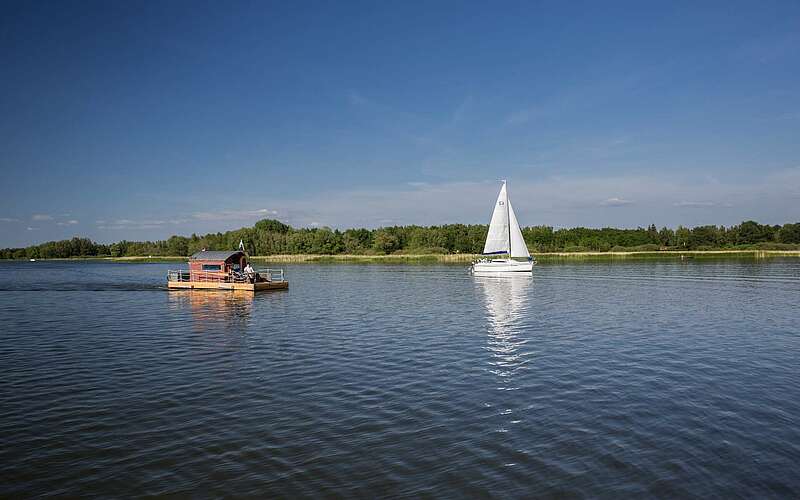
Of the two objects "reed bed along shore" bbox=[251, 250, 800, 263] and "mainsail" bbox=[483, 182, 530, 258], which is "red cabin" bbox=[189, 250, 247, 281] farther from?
"reed bed along shore" bbox=[251, 250, 800, 263]

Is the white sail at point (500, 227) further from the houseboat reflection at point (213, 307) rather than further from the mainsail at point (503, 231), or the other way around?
the houseboat reflection at point (213, 307)

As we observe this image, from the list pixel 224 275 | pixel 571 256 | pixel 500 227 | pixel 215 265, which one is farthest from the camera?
pixel 571 256

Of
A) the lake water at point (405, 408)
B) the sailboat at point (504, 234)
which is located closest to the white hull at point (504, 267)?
the sailboat at point (504, 234)

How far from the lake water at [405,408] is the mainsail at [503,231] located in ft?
173

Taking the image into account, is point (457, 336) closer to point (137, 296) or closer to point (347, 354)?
point (347, 354)

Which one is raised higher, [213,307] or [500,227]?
[500,227]

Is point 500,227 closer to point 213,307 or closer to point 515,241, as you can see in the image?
point 515,241

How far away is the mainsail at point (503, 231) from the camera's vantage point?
86188mm

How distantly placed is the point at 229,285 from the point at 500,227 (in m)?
46.3

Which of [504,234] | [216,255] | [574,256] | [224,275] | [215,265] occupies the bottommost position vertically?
[574,256]

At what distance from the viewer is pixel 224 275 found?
59.1 m

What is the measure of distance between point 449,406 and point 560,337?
1382 centimetres

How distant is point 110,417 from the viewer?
48.6ft

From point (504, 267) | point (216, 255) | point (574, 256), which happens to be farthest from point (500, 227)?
point (574, 256)
